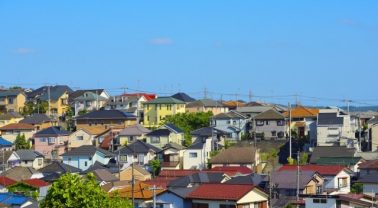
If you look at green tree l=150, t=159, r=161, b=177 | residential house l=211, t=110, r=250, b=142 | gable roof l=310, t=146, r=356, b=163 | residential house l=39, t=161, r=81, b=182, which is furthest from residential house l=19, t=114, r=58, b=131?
gable roof l=310, t=146, r=356, b=163

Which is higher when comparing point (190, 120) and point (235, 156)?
point (190, 120)

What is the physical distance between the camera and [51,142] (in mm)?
36531

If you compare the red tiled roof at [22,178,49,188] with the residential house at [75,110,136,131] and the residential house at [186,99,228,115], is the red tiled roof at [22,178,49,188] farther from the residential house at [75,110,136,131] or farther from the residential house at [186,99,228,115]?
the residential house at [186,99,228,115]

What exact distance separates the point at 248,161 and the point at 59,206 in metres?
16.3

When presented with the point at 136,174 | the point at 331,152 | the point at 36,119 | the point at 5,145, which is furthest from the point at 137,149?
the point at 36,119

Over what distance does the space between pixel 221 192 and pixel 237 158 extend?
34.4ft

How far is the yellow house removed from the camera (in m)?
42.8

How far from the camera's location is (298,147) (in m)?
33.8

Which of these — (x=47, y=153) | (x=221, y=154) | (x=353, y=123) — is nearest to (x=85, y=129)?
(x=47, y=153)

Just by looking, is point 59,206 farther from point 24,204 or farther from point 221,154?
point 221,154

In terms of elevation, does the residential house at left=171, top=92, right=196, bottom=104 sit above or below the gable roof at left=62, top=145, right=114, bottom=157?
above

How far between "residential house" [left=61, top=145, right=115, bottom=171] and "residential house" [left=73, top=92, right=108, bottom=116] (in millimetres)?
12392

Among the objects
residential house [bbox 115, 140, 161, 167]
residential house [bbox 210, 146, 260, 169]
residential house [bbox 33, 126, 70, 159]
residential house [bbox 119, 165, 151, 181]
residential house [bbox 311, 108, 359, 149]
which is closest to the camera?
residential house [bbox 119, 165, 151, 181]

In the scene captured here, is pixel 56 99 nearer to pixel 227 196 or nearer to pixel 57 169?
pixel 57 169
